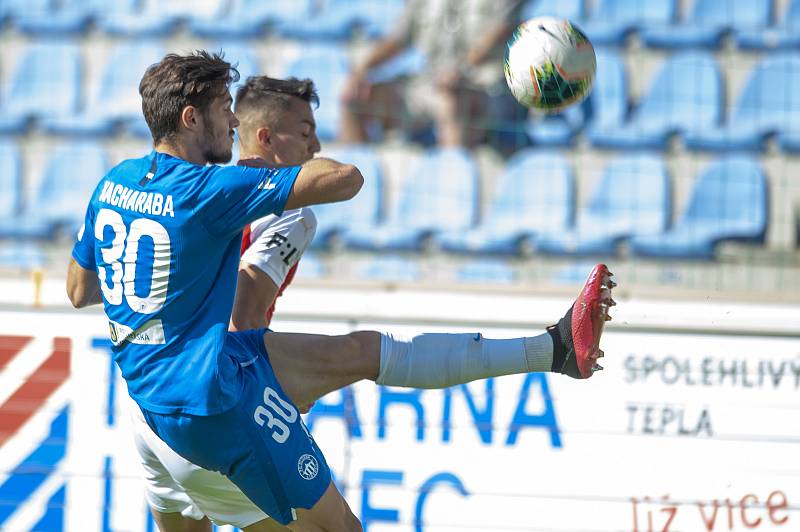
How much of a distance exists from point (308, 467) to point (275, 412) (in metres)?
0.20

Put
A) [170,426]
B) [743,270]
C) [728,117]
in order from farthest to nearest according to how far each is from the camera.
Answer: [728,117] → [743,270] → [170,426]

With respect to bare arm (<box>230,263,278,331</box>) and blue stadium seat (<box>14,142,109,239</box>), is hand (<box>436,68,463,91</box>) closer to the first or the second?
blue stadium seat (<box>14,142,109,239</box>)

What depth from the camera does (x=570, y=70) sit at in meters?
4.23

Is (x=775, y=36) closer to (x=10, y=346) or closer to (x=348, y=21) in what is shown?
(x=348, y=21)

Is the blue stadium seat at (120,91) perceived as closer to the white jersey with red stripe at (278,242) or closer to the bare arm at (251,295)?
the white jersey with red stripe at (278,242)

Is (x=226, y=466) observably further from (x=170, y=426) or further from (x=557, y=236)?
(x=557, y=236)

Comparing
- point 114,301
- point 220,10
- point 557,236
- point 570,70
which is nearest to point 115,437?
point 114,301

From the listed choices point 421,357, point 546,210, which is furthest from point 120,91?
point 421,357

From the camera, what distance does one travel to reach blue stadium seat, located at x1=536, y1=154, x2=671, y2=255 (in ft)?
29.1

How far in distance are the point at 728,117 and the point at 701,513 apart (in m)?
5.28

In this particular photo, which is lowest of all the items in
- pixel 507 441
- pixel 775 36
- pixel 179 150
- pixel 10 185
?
pixel 507 441

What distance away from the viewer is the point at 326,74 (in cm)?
979

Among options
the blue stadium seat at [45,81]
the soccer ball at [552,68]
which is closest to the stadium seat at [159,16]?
the blue stadium seat at [45,81]

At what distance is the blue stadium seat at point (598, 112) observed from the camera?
9320 mm
